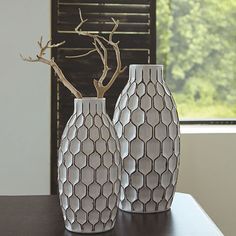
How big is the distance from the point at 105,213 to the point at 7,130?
36.9 inches

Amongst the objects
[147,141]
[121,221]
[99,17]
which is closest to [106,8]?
[99,17]

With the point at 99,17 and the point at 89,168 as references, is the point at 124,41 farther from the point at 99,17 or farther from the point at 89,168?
the point at 89,168

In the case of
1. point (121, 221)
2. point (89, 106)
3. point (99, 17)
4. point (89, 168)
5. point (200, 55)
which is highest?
point (99, 17)

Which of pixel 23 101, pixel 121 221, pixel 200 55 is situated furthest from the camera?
pixel 200 55

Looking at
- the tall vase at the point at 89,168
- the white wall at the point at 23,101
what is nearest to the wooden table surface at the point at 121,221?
the tall vase at the point at 89,168

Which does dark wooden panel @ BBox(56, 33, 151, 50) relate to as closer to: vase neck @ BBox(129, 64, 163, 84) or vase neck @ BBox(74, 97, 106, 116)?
vase neck @ BBox(129, 64, 163, 84)

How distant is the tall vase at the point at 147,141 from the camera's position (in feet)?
3.92

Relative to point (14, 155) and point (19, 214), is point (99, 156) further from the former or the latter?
point (14, 155)

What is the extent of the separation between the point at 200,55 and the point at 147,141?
3.67ft

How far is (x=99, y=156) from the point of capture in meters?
1.05

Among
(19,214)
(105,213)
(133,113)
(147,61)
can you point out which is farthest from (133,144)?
(147,61)

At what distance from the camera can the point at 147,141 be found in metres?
1.19

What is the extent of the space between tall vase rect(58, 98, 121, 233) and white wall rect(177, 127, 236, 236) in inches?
37.5

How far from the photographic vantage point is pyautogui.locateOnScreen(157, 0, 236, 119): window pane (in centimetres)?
220
